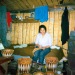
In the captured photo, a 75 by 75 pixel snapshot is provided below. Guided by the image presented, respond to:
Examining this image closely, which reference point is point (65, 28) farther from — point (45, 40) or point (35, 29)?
point (35, 29)

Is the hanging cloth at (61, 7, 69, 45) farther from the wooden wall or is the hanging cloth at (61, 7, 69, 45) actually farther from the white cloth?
the wooden wall

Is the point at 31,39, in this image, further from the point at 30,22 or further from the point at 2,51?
the point at 2,51

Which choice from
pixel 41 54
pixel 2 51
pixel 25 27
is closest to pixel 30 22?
pixel 25 27

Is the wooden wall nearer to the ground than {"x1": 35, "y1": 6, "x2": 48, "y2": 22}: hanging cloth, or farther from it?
nearer to the ground

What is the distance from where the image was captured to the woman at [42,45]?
538 cm

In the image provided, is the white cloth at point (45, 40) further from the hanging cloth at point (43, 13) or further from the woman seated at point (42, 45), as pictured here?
the hanging cloth at point (43, 13)

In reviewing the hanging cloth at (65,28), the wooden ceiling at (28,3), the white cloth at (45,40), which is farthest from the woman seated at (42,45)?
the wooden ceiling at (28,3)

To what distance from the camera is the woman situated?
17.6ft

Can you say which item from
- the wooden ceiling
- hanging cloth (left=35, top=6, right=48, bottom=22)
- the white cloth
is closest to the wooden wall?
the wooden ceiling

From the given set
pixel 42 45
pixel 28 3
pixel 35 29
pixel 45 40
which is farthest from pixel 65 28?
pixel 28 3

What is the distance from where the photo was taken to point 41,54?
17.5ft

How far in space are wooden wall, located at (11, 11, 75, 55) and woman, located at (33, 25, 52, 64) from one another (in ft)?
5.25

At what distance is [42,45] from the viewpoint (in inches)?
223

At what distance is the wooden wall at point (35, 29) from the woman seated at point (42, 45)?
5.25 ft
